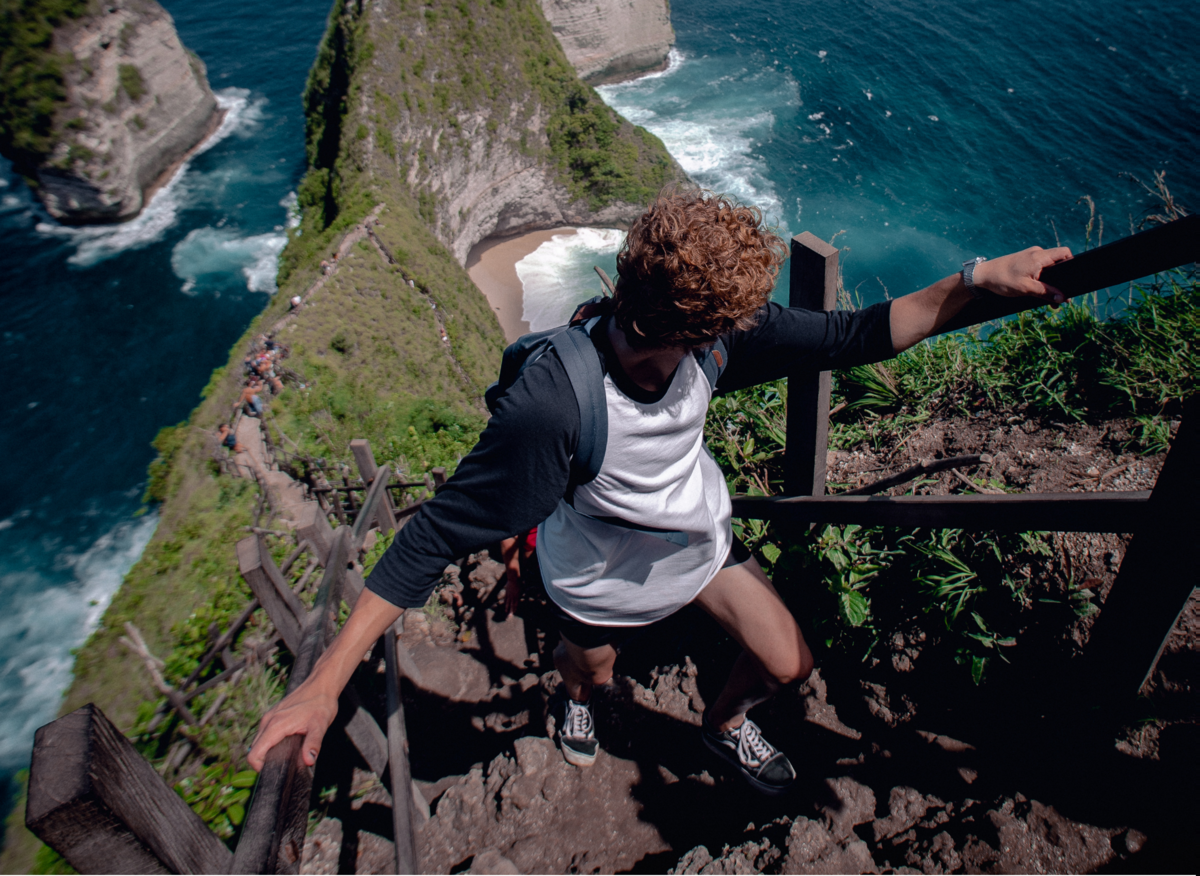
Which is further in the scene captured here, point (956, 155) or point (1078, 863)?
point (956, 155)

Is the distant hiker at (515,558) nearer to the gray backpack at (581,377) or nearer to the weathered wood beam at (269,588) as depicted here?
the weathered wood beam at (269,588)

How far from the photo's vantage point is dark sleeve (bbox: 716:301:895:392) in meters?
1.70

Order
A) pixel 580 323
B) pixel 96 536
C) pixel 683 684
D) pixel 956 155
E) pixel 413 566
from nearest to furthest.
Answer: pixel 413 566 < pixel 580 323 < pixel 683 684 < pixel 96 536 < pixel 956 155

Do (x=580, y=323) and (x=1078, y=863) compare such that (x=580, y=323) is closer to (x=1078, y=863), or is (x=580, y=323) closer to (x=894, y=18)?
(x=1078, y=863)

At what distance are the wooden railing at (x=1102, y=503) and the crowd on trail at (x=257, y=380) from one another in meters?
15.8

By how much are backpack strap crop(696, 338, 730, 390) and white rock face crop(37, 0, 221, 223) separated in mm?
46824

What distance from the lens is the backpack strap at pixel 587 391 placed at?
4.55 feet

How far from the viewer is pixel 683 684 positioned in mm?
2648

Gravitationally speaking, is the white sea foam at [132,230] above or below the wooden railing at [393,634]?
below

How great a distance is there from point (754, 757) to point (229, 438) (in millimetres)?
16071

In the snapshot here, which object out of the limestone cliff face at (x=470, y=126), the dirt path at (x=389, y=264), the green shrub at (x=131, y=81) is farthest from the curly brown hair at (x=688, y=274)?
the green shrub at (x=131, y=81)

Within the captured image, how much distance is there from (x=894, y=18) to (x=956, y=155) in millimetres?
21200

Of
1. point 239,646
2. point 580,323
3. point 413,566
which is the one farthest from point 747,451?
point 239,646

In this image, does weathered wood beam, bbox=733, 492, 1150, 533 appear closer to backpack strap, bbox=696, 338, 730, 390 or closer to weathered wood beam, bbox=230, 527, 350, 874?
backpack strap, bbox=696, 338, 730, 390
